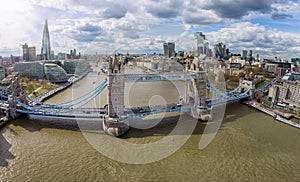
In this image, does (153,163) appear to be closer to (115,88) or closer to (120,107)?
Answer: (120,107)

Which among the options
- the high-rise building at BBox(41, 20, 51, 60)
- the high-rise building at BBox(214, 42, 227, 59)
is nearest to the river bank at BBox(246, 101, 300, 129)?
the high-rise building at BBox(214, 42, 227, 59)

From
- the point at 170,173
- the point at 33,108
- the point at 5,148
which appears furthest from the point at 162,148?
the point at 33,108

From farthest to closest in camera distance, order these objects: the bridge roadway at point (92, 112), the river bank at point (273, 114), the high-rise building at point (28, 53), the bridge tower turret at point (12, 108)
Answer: the high-rise building at point (28, 53), the river bank at point (273, 114), the bridge tower turret at point (12, 108), the bridge roadway at point (92, 112)

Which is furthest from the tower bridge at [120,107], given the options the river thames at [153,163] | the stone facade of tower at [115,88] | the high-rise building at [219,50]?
the high-rise building at [219,50]

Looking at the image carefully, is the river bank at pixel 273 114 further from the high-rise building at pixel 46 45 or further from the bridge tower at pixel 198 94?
the high-rise building at pixel 46 45

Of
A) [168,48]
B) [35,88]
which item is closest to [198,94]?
[35,88]

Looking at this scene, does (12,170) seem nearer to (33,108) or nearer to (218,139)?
(33,108)
